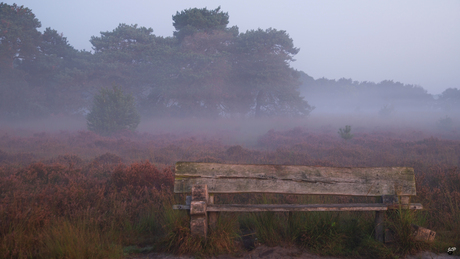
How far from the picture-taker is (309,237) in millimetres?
3391

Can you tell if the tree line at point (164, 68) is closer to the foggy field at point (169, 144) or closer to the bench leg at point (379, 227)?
the foggy field at point (169, 144)

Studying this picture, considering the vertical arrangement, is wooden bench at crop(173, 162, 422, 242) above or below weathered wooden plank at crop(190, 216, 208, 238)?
above

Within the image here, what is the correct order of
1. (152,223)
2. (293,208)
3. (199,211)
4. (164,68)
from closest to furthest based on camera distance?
1. (199,211)
2. (293,208)
3. (152,223)
4. (164,68)

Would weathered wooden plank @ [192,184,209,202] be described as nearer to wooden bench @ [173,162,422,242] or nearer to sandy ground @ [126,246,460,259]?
wooden bench @ [173,162,422,242]

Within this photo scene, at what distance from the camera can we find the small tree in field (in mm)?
17703

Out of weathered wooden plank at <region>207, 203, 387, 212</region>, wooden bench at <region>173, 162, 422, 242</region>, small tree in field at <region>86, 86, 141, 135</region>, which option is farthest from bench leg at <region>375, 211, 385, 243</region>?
small tree in field at <region>86, 86, 141, 135</region>

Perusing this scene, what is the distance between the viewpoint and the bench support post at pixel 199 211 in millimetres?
3176

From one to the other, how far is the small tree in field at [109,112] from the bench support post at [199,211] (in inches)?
643

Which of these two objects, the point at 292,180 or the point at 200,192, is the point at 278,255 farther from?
the point at 200,192

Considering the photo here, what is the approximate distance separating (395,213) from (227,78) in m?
30.1

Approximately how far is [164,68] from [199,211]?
2927 centimetres

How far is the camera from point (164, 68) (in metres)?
30.3

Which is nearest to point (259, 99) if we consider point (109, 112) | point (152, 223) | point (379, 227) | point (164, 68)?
point (164, 68)

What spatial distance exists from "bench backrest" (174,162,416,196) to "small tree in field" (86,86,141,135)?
16.1 m
